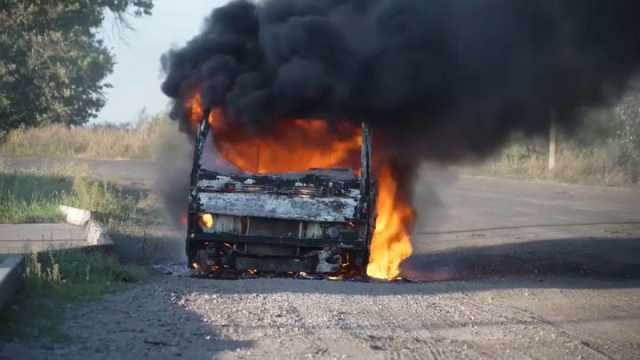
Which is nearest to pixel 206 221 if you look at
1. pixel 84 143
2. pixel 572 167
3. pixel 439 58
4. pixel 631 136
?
pixel 439 58

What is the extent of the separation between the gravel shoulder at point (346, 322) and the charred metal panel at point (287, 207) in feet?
2.49

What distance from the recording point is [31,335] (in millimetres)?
7664

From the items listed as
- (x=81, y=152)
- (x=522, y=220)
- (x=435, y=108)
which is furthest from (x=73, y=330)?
(x=81, y=152)

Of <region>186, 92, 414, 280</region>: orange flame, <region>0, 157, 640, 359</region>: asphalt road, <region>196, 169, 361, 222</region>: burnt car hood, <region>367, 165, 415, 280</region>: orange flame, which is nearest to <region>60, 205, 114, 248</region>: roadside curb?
<region>186, 92, 414, 280</region>: orange flame

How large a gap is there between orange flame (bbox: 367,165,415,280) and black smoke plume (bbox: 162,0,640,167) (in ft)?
1.97

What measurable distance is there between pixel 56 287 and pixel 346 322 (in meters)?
3.17

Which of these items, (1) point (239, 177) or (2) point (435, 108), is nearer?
(1) point (239, 177)

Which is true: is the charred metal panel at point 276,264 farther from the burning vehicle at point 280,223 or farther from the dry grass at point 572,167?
the dry grass at point 572,167

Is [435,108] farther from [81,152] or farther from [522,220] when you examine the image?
[81,152]

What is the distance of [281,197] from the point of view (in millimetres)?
11383

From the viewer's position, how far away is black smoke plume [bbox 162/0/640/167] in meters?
14.0

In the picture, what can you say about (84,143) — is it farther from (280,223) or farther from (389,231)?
(280,223)

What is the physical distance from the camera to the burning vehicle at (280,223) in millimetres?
11312

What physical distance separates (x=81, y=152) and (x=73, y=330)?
135 feet
